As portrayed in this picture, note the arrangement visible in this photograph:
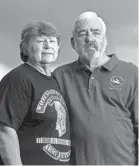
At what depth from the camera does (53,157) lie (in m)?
2.53

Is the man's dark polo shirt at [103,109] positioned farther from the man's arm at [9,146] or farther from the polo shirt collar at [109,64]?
the man's arm at [9,146]

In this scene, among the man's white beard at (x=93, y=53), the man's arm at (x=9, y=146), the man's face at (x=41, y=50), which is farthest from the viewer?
the man's white beard at (x=93, y=53)

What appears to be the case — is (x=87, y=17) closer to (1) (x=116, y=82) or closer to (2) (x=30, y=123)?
(1) (x=116, y=82)

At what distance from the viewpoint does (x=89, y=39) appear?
10.0ft

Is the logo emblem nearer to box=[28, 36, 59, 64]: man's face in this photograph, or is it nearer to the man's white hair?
the man's white hair

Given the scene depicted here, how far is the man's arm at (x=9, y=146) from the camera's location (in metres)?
2.45

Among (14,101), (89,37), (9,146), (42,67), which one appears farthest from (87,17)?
(9,146)

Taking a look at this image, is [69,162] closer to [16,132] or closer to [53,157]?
[53,157]

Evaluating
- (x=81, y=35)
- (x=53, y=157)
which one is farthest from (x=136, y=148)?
(x=81, y=35)

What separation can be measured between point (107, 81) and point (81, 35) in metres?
0.46

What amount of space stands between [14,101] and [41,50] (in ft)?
1.54

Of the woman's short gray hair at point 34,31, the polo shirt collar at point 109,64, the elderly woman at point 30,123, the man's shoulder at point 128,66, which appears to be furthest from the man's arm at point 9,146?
the man's shoulder at point 128,66

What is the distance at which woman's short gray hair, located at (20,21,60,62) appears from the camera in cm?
272

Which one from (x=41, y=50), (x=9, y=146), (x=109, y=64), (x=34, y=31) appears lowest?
(x=9, y=146)
